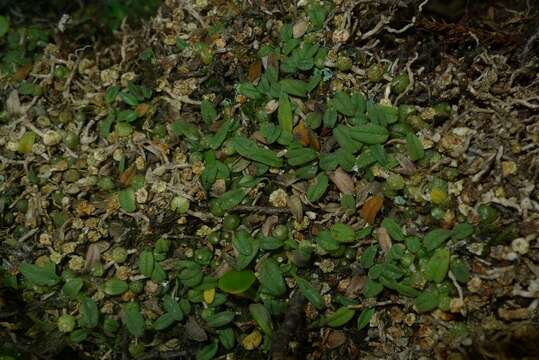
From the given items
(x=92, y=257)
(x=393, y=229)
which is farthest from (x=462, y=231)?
(x=92, y=257)

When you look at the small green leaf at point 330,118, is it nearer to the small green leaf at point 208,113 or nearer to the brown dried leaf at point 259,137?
the brown dried leaf at point 259,137

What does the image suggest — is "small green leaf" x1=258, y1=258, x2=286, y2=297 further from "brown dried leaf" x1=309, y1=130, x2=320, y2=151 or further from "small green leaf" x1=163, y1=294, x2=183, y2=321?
"brown dried leaf" x1=309, y1=130, x2=320, y2=151

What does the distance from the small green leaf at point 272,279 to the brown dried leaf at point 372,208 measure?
33cm

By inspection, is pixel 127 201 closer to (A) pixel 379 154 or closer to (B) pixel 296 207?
(B) pixel 296 207

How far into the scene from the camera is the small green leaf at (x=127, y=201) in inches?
75.4

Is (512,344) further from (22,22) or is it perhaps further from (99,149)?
(22,22)

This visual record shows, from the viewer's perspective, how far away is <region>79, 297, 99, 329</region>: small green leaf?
1.88m

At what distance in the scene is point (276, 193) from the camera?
6.13 feet

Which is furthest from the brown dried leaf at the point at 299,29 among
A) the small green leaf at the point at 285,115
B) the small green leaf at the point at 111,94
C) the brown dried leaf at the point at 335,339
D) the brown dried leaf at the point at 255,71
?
the brown dried leaf at the point at 335,339

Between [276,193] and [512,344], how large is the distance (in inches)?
32.9

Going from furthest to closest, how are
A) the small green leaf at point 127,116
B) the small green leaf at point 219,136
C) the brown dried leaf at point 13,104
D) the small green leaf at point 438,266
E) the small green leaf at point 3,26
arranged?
the small green leaf at point 3,26 < the brown dried leaf at point 13,104 < the small green leaf at point 127,116 < the small green leaf at point 219,136 < the small green leaf at point 438,266

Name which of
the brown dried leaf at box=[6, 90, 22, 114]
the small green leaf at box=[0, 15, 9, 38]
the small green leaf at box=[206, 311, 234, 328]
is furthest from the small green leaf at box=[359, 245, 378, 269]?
the small green leaf at box=[0, 15, 9, 38]

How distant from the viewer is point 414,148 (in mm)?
1801

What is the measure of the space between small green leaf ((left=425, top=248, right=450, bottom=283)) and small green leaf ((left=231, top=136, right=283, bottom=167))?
1.83 feet
